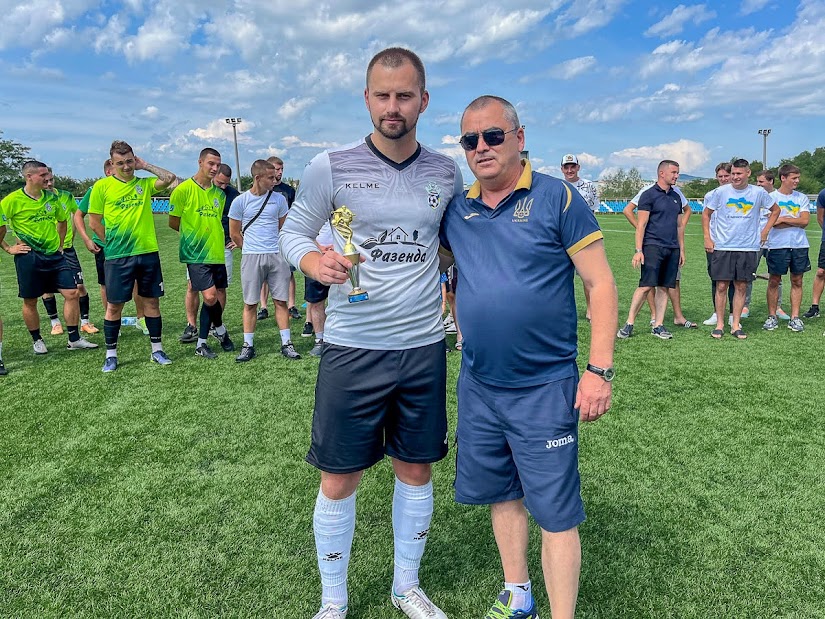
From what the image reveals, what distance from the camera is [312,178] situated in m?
2.25

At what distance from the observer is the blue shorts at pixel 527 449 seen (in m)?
2.12

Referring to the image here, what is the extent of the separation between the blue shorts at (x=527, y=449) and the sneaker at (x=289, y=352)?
4431 millimetres

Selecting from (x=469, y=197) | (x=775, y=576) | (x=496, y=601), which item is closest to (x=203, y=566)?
(x=496, y=601)

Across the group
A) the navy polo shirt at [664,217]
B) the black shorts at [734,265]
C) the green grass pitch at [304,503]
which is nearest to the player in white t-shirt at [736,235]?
the black shorts at [734,265]

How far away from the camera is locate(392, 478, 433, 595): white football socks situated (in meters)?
2.49

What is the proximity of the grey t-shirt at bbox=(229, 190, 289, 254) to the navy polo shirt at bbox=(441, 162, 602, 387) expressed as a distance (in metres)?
4.66

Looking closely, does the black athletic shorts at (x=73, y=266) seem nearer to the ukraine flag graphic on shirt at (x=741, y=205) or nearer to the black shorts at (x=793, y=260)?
the ukraine flag graphic on shirt at (x=741, y=205)

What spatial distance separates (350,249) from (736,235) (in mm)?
6767

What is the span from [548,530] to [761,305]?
9.28 m

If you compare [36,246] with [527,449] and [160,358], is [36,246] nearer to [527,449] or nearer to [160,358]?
[160,358]

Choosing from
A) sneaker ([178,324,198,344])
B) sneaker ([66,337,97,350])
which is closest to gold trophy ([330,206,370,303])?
sneaker ([178,324,198,344])

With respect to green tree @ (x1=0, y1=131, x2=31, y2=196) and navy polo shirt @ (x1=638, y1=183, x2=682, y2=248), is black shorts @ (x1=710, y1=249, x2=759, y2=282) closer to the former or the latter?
navy polo shirt @ (x1=638, y1=183, x2=682, y2=248)

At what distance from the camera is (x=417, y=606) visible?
2447 millimetres

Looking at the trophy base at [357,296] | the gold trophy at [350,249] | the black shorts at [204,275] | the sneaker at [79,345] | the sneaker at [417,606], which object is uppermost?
the gold trophy at [350,249]
